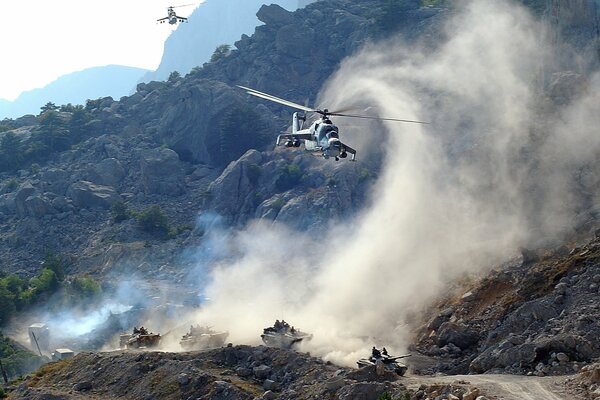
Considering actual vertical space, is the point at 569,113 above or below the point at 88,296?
above

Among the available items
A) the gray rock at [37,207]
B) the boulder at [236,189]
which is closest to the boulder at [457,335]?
the boulder at [236,189]

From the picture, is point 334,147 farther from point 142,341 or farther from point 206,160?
point 206,160

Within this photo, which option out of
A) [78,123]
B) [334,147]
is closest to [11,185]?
[78,123]

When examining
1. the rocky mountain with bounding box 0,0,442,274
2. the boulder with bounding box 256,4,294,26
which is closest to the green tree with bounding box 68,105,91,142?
the rocky mountain with bounding box 0,0,442,274

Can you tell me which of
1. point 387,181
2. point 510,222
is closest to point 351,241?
point 387,181

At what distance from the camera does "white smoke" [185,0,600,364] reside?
47.2 meters

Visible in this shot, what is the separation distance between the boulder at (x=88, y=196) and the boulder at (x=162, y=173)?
482cm

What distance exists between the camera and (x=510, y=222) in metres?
51.3

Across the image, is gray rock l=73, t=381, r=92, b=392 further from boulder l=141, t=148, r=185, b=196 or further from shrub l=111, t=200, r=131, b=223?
boulder l=141, t=148, r=185, b=196

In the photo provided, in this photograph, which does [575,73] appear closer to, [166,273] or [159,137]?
[166,273]

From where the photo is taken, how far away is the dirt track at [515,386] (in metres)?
24.5

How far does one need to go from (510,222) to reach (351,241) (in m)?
18.4

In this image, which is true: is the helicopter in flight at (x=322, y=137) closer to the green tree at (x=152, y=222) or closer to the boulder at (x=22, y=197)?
the green tree at (x=152, y=222)

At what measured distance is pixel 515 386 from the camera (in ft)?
84.6
